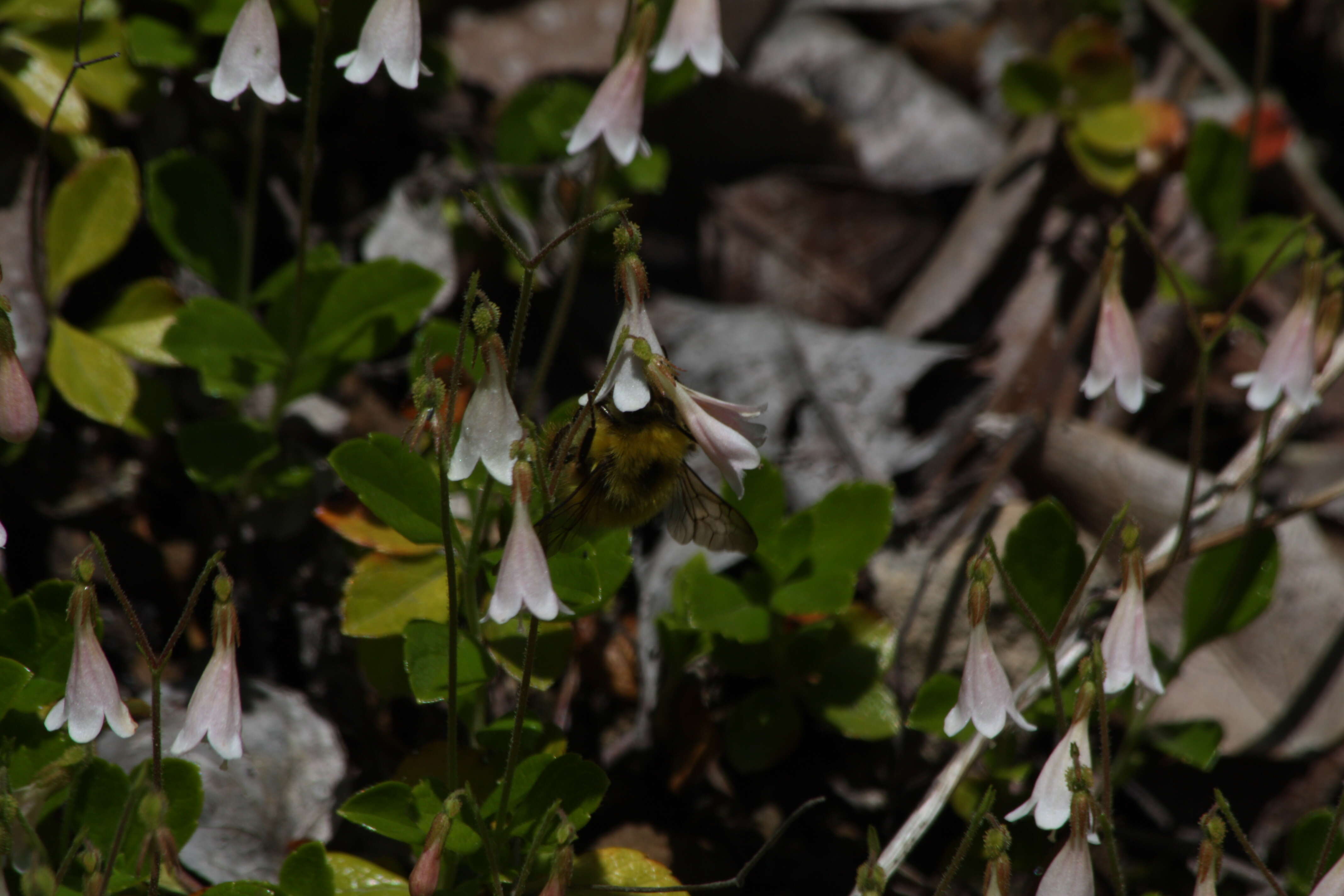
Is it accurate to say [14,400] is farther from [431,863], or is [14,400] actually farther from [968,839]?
[968,839]

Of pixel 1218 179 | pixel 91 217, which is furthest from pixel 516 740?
pixel 1218 179

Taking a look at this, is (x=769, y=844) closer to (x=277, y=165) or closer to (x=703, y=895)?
(x=703, y=895)

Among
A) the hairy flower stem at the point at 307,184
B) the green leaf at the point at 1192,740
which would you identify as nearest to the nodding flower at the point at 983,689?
the green leaf at the point at 1192,740

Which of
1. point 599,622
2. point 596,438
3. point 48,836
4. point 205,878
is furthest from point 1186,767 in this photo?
point 48,836

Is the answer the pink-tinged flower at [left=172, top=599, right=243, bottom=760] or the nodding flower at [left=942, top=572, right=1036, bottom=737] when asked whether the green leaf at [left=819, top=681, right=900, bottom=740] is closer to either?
the nodding flower at [left=942, top=572, right=1036, bottom=737]

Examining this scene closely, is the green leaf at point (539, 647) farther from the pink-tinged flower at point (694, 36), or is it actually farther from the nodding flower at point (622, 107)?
the pink-tinged flower at point (694, 36)
